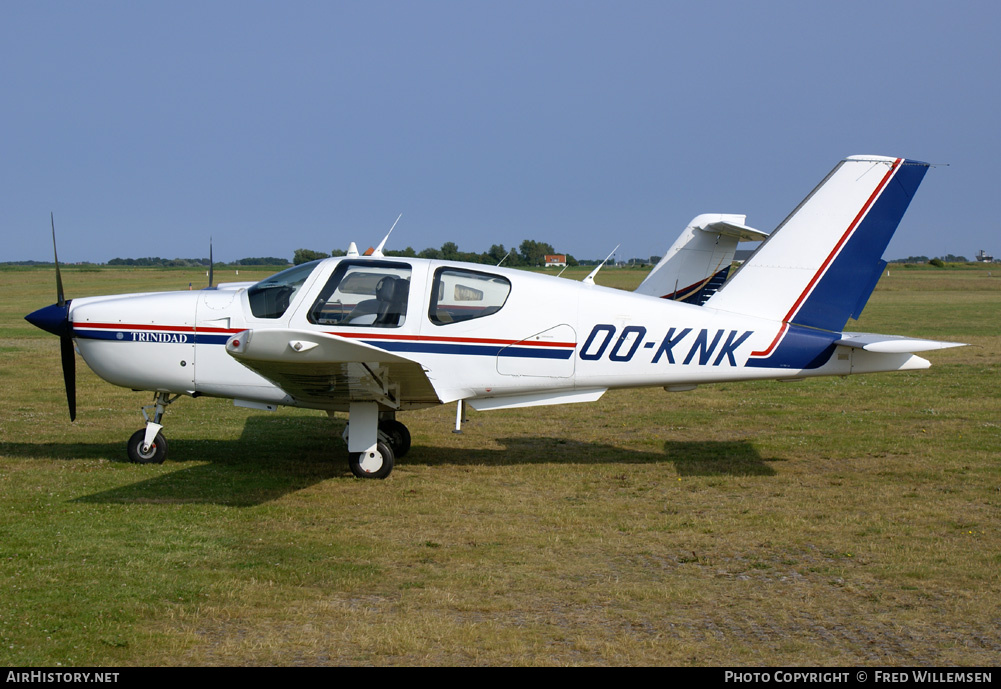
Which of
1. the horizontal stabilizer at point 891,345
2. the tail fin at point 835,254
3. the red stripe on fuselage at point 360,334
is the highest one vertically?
the tail fin at point 835,254

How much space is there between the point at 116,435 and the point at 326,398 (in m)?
3.70

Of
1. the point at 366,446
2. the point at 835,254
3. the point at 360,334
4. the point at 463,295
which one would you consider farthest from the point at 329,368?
the point at 835,254

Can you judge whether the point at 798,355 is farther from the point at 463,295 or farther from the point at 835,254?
the point at 463,295

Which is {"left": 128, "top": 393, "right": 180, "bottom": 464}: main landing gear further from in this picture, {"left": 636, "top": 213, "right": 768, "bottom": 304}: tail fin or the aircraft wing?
{"left": 636, "top": 213, "right": 768, "bottom": 304}: tail fin

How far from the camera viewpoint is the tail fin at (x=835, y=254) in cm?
810

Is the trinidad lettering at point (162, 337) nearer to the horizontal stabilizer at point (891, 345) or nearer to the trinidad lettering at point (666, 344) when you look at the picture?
the trinidad lettering at point (666, 344)

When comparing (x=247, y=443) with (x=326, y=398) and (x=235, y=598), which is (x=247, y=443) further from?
(x=235, y=598)

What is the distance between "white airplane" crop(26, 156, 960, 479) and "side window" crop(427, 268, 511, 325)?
0.01 m

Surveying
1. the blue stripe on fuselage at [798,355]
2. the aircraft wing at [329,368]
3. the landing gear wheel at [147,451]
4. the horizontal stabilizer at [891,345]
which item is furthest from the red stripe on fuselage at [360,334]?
the horizontal stabilizer at [891,345]

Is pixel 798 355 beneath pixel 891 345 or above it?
beneath

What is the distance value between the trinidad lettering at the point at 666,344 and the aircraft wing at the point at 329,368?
1.62 meters

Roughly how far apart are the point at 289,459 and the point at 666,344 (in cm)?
414

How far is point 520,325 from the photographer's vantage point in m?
7.99

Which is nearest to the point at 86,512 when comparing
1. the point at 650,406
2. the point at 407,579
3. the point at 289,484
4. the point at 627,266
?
the point at 289,484
